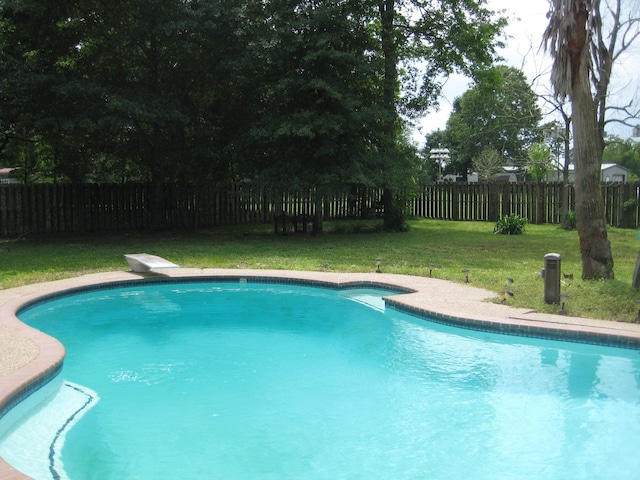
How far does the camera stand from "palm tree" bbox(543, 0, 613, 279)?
8.34 m

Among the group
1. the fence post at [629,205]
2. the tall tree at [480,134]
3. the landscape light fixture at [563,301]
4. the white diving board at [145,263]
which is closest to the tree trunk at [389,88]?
the fence post at [629,205]

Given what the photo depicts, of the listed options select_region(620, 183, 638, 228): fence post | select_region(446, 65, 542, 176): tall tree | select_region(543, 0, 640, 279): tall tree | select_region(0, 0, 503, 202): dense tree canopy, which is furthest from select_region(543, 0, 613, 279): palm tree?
select_region(446, 65, 542, 176): tall tree

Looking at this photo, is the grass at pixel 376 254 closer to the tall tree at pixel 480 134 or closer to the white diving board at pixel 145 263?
the white diving board at pixel 145 263

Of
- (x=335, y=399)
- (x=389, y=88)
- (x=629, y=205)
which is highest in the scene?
(x=389, y=88)

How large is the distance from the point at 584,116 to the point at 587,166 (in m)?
0.72

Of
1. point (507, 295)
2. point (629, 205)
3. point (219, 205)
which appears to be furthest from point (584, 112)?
point (219, 205)

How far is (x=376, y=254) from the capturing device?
12.8m

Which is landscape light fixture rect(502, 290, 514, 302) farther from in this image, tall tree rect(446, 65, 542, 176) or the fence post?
tall tree rect(446, 65, 542, 176)

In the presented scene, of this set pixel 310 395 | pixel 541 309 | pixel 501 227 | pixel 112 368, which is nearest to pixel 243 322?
pixel 112 368

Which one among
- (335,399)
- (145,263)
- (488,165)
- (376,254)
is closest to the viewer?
(335,399)

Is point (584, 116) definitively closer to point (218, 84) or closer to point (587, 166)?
point (587, 166)

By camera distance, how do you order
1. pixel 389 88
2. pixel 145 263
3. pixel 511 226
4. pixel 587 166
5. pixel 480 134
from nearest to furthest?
1. pixel 587 166
2. pixel 145 263
3. pixel 389 88
4. pixel 511 226
5. pixel 480 134

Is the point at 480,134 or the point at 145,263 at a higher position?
the point at 480,134

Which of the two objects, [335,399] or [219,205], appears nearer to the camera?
[335,399]
